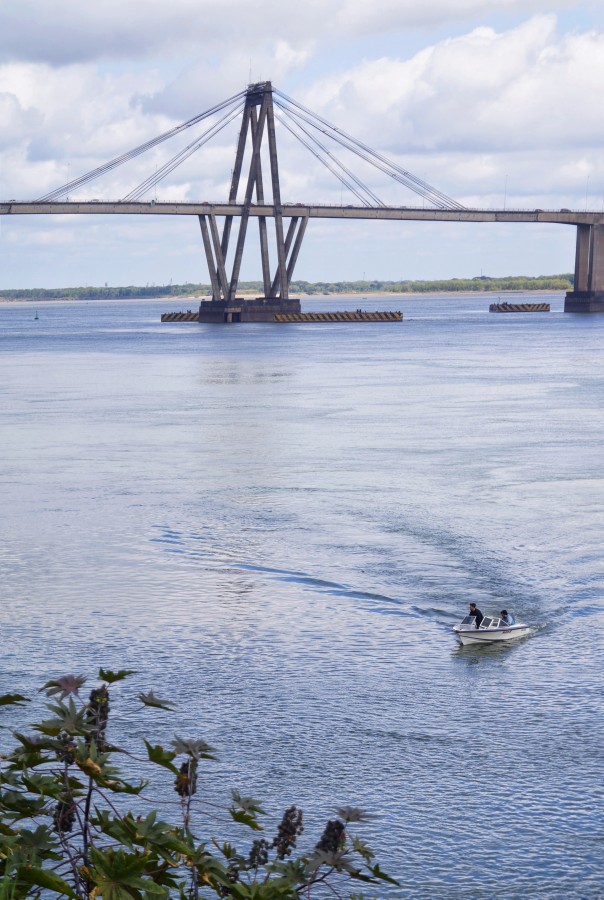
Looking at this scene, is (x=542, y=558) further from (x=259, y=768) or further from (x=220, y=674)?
(x=259, y=768)

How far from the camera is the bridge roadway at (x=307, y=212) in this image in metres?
129

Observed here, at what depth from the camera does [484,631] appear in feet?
65.9

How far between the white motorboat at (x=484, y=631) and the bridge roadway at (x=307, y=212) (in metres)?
115

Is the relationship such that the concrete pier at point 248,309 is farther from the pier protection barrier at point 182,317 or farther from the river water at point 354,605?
the river water at point 354,605

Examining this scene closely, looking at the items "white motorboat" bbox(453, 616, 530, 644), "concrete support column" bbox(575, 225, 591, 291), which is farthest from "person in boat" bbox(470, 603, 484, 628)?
"concrete support column" bbox(575, 225, 591, 291)

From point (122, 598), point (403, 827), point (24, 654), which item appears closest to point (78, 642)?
point (24, 654)

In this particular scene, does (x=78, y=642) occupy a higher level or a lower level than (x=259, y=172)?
lower

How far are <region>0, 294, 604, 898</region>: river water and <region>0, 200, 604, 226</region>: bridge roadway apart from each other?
79.4 metres

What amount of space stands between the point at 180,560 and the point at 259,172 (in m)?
113

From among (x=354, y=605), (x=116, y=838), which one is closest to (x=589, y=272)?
(x=354, y=605)

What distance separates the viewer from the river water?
14227 mm

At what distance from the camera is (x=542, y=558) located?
25.9 metres

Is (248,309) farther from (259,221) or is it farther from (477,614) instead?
(477,614)

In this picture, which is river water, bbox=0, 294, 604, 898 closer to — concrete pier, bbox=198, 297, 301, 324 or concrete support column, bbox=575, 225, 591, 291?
concrete pier, bbox=198, 297, 301, 324
